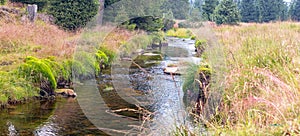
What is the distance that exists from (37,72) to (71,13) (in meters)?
8.91

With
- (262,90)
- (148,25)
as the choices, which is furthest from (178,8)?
(148,25)

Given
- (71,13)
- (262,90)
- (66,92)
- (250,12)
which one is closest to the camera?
(262,90)

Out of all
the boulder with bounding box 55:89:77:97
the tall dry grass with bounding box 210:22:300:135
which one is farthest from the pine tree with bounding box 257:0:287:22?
the boulder with bounding box 55:89:77:97

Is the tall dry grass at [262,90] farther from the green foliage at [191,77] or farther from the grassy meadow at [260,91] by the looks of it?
the green foliage at [191,77]

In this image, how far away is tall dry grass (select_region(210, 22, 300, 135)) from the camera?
121 inches

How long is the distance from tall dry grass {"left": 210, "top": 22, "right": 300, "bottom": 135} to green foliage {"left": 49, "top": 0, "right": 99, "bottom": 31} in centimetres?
914

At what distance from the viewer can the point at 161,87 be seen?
8.23 meters

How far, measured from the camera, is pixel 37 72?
704cm

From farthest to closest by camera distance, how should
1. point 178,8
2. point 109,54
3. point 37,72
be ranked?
point 109,54, point 178,8, point 37,72

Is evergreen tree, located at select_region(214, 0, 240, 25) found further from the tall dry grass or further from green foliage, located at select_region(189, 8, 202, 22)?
the tall dry grass

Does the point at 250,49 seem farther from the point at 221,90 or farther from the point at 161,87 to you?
the point at 161,87

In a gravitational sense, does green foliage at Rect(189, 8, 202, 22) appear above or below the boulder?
above

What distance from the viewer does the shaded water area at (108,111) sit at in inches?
173

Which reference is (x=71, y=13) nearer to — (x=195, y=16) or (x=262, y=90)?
(x=195, y=16)
